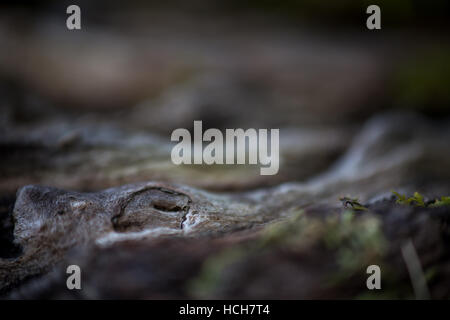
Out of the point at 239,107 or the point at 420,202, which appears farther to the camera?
the point at 239,107

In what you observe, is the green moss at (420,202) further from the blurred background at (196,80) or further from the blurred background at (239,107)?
the blurred background at (196,80)

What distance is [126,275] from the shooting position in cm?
233

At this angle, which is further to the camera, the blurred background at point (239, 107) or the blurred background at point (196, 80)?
the blurred background at point (196, 80)

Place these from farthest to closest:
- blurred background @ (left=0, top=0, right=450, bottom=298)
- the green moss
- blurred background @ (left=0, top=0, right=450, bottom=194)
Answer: blurred background @ (left=0, top=0, right=450, bottom=194) → the green moss → blurred background @ (left=0, top=0, right=450, bottom=298)

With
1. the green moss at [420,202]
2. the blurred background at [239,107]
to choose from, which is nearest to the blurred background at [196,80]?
the blurred background at [239,107]

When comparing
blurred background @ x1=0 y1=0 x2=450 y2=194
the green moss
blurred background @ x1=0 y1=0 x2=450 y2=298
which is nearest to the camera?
blurred background @ x1=0 y1=0 x2=450 y2=298

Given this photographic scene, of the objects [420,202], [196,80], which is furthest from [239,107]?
[420,202]

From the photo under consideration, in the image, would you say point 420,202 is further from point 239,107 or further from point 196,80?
point 196,80

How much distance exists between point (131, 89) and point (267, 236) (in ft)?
24.3

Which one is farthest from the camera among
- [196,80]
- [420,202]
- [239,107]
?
[196,80]

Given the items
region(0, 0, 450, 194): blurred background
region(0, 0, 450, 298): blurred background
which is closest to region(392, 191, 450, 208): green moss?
region(0, 0, 450, 298): blurred background

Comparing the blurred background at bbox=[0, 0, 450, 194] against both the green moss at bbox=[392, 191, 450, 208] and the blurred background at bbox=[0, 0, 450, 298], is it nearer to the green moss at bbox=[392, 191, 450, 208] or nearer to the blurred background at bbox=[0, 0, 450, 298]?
the blurred background at bbox=[0, 0, 450, 298]

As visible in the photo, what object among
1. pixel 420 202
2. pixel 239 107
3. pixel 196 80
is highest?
pixel 196 80
